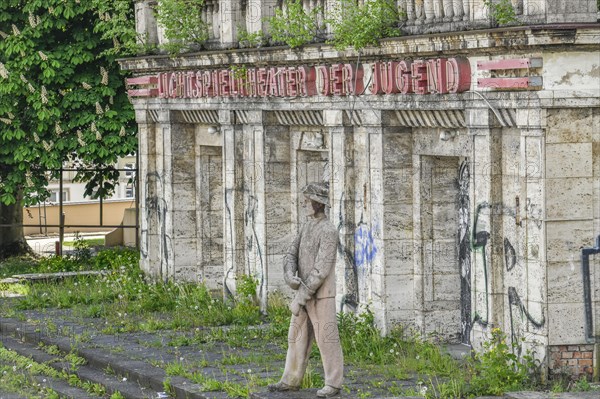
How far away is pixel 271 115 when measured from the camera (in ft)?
79.9

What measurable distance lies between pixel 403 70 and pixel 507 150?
2256 mm

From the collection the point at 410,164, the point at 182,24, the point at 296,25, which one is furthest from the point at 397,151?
the point at 182,24

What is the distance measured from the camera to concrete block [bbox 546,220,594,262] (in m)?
17.4

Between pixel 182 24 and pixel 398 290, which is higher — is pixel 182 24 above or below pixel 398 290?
above

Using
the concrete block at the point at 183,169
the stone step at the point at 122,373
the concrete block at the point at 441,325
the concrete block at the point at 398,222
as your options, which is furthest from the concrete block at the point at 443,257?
the concrete block at the point at 183,169

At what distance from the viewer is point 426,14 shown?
1966 cm

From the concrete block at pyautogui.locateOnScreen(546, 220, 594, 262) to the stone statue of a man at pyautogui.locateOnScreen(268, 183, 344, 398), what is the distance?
2.36 metres

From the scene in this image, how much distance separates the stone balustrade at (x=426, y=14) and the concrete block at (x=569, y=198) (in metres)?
1.69

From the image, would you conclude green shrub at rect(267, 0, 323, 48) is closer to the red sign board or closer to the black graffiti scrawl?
the red sign board

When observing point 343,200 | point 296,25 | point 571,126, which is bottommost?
point 343,200

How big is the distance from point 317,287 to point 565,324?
9.11 ft

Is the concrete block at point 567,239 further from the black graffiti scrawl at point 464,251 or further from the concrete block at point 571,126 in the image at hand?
the black graffiti scrawl at point 464,251

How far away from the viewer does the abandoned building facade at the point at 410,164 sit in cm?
1734

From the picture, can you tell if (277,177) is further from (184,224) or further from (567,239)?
(567,239)
